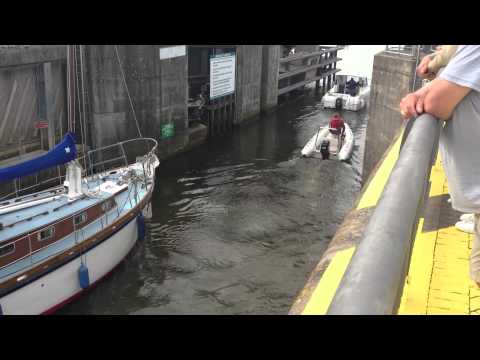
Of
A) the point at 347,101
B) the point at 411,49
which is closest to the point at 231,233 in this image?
the point at 411,49

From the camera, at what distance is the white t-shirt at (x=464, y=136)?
169 cm

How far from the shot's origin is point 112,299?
14016 mm

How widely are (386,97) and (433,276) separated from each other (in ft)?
50.6

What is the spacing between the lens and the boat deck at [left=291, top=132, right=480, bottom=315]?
12.7 feet

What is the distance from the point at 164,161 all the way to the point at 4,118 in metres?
8.71

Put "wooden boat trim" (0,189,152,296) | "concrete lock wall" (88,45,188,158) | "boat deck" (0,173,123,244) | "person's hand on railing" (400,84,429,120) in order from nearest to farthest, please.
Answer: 1. "person's hand on railing" (400,84,429,120)
2. "wooden boat trim" (0,189,152,296)
3. "boat deck" (0,173,123,244)
4. "concrete lock wall" (88,45,188,158)

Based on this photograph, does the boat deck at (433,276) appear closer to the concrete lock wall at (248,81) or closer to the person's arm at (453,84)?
the person's arm at (453,84)

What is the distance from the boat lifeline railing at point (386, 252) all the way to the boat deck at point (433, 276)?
2.01m

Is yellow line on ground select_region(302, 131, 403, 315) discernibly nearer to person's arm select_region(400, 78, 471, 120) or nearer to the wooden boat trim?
person's arm select_region(400, 78, 471, 120)

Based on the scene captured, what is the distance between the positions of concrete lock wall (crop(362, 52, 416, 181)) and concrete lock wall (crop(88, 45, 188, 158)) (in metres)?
10.0

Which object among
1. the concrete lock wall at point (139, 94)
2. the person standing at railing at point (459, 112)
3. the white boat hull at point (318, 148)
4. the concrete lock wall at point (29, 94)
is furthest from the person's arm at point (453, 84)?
the white boat hull at point (318, 148)

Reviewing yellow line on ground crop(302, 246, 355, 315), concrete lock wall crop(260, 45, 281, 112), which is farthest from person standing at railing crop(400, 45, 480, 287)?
concrete lock wall crop(260, 45, 281, 112)

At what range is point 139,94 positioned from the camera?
76.3ft
